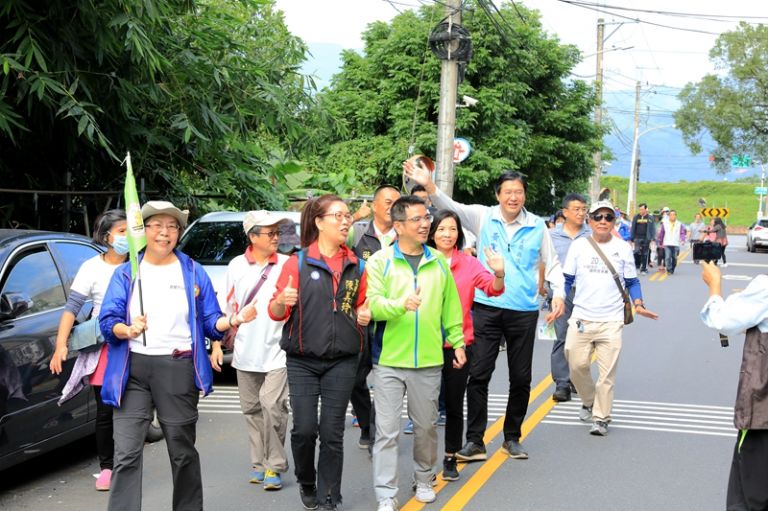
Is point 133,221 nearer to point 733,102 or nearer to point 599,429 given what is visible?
point 599,429

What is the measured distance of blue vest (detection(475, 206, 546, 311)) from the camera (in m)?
7.69

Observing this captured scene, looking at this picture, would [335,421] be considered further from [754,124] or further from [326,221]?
[754,124]

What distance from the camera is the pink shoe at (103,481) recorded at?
22.9 feet

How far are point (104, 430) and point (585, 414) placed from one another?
14.3 ft

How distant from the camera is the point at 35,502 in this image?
670 cm

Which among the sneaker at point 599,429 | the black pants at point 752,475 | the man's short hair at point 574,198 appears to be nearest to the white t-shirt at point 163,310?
the black pants at point 752,475

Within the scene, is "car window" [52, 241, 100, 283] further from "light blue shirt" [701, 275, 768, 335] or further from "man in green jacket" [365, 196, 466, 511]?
"light blue shirt" [701, 275, 768, 335]

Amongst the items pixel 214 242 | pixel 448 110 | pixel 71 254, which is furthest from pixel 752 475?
pixel 448 110

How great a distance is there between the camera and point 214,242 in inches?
465

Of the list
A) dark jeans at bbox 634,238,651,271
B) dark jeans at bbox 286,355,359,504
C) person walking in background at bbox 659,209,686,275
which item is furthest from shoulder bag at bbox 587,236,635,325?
dark jeans at bbox 634,238,651,271

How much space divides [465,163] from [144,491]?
1839cm

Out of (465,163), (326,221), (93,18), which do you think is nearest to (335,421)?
(326,221)

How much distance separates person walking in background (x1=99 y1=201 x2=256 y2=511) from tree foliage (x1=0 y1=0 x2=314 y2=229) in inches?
190

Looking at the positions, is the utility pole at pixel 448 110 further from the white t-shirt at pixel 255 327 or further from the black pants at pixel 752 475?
the black pants at pixel 752 475
